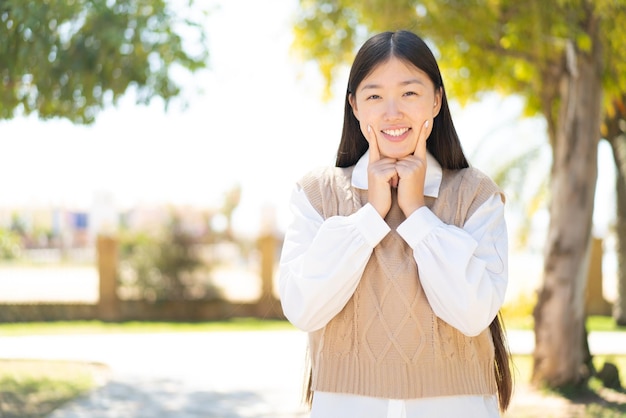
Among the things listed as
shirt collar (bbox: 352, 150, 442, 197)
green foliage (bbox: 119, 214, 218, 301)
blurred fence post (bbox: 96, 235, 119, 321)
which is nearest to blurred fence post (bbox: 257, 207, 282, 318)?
green foliage (bbox: 119, 214, 218, 301)

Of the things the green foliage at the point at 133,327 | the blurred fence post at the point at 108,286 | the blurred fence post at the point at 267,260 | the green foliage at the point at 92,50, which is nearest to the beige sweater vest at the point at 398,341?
the green foliage at the point at 92,50

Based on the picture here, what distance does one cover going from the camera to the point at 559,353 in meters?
A: 7.96

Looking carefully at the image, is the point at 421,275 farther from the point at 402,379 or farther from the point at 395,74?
the point at 395,74

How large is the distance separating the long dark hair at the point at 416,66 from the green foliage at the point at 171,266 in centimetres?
1297

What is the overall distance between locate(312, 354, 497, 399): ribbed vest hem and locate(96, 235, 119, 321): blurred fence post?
545 inches

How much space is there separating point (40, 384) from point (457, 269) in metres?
7.31

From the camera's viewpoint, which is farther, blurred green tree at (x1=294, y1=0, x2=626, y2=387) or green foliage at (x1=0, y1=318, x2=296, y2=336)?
green foliage at (x1=0, y1=318, x2=296, y2=336)

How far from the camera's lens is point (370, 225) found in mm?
2094

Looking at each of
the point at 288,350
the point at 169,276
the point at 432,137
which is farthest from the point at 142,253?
the point at 432,137

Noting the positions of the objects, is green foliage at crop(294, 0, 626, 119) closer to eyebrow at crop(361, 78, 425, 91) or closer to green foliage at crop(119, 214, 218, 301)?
eyebrow at crop(361, 78, 425, 91)

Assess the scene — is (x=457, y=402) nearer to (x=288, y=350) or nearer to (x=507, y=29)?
(x=507, y=29)

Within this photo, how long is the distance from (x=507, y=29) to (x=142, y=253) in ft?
29.2

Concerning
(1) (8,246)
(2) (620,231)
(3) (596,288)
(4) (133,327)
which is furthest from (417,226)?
(1) (8,246)

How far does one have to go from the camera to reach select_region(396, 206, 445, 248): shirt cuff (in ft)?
6.81
